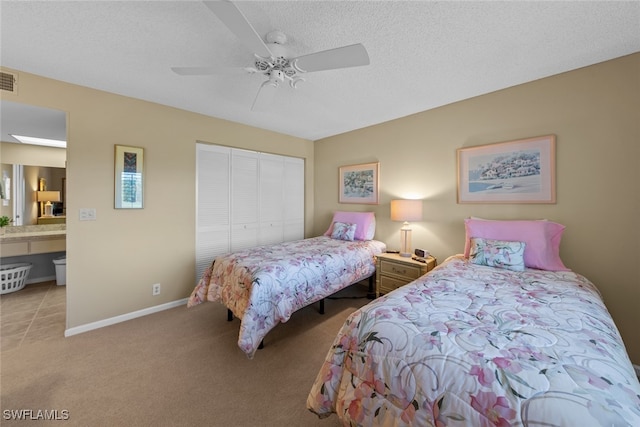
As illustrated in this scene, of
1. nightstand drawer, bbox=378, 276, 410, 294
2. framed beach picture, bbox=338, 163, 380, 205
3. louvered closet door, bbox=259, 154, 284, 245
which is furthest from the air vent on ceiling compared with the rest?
nightstand drawer, bbox=378, 276, 410, 294

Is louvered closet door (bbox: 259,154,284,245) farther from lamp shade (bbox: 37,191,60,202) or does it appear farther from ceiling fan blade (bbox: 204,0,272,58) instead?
lamp shade (bbox: 37,191,60,202)

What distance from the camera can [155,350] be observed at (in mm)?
2119

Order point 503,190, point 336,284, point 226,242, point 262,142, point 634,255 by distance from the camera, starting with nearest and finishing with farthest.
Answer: point 634,255 < point 503,190 < point 336,284 < point 226,242 < point 262,142

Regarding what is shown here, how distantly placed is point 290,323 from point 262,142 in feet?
9.02

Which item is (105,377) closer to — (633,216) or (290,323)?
(290,323)

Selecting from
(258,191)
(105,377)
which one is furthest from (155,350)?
(258,191)

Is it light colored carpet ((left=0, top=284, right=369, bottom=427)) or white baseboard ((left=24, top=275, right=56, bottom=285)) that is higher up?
white baseboard ((left=24, top=275, right=56, bottom=285))

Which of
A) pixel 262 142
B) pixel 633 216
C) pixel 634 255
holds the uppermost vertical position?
pixel 262 142

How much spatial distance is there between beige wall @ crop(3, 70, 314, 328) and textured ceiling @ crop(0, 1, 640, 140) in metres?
0.23

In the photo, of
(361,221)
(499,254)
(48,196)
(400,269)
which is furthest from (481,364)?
(48,196)

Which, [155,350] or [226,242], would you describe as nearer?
[155,350]

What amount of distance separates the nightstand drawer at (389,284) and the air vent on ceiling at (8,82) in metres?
4.09

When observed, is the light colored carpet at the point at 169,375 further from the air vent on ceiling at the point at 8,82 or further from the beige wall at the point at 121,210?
the air vent on ceiling at the point at 8,82

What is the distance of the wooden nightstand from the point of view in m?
2.67
